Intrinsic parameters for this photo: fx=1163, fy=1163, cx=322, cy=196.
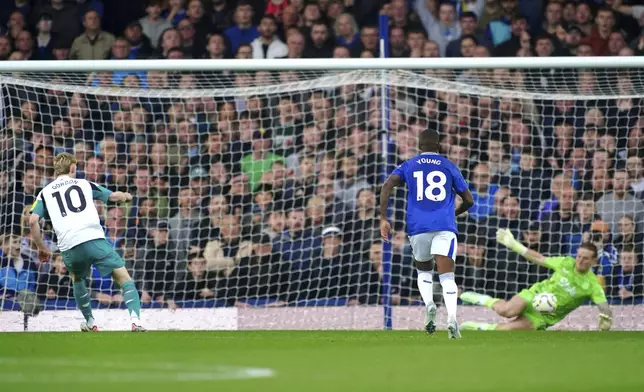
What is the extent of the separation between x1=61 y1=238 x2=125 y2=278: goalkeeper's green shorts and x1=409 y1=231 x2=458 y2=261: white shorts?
2.60 meters

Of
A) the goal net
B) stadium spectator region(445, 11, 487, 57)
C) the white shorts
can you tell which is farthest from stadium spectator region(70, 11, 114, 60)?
the white shorts

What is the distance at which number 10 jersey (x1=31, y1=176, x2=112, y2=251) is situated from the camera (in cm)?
1009

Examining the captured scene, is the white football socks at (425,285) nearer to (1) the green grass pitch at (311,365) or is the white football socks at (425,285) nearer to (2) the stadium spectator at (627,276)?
(1) the green grass pitch at (311,365)

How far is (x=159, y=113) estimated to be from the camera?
13.2m

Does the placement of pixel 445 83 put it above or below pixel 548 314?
above

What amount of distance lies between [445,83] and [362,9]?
259cm

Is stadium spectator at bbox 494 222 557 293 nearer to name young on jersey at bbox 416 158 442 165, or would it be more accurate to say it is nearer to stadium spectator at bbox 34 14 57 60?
name young on jersey at bbox 416 158 442 165

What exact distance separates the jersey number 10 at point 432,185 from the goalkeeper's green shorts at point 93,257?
2725 mm

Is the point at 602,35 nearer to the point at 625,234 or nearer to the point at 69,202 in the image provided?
the point at 625,234

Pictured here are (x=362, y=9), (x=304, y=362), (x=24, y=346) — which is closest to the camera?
(x=304, y=362)

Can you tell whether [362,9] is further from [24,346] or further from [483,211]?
[24,346]

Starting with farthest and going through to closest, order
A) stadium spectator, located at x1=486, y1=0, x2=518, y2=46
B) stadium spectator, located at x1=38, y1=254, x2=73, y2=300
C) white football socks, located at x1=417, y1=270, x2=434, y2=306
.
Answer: stadium spectator, located at x1=486, y1=0, x2=518, y2=46
stadium spectator, located at x1=38, y1=254, x2=73, y2=300
white football socks, located at x1=417, y1=270, x2=434, y2=306

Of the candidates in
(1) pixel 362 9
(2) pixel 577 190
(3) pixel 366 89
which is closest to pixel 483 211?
(2) pixel 577 190

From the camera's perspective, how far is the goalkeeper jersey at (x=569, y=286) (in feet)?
38.0
